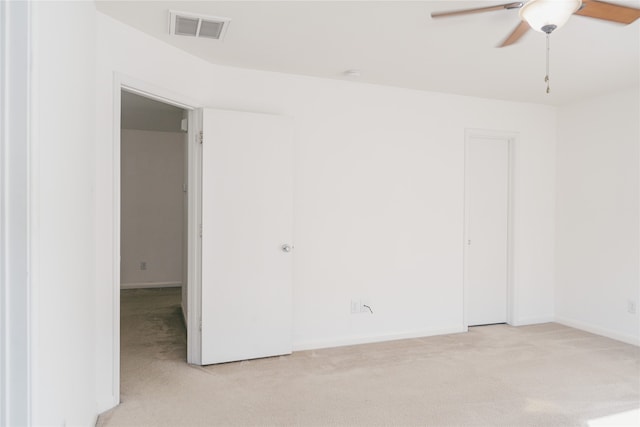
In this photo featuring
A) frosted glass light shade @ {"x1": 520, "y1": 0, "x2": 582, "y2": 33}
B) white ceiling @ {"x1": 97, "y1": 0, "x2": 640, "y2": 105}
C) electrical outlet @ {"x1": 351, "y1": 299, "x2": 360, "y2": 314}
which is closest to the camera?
frosted glass light shade @ {"x1": 520, "y1": 0, "x2": 582, "y2": 33}

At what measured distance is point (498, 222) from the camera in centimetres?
450

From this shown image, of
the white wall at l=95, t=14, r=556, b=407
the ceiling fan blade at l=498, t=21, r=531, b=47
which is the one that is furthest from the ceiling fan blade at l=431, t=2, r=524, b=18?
the white wall at l=95, t=14, r=556, b=407

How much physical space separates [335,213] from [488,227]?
187 cm

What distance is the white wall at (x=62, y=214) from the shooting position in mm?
1247

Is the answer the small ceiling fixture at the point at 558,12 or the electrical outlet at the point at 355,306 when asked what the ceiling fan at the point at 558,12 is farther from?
the electrical outlet at the point at 355,306

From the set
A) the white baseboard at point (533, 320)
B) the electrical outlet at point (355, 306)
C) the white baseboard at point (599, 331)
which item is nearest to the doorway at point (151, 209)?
the electrical outlet at point (355, 306)

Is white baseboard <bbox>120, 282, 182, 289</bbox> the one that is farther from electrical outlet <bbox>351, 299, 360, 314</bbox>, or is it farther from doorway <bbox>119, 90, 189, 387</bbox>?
electrical outlet <bbox>351, 299, 360, 314</bbox>

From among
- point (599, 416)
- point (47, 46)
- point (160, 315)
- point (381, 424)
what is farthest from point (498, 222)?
point (47, 46)

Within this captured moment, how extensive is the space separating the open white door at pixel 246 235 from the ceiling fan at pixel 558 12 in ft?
5.70

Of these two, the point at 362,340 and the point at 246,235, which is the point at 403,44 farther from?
the point at 362,340

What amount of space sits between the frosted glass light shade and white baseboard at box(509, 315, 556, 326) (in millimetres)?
3488

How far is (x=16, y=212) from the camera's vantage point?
1.16 m

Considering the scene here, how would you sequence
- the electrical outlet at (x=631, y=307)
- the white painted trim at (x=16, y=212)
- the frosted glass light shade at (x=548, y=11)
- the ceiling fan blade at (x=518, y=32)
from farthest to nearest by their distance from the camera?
the electrical outlet at (x=631, y=307), the ceiling fan blade at (x=518, y=32), the frosted glass light shade at (x=548, y=11), the white painted trim at (x=16, y=212)

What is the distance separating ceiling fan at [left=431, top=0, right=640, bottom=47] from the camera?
5.74ft
